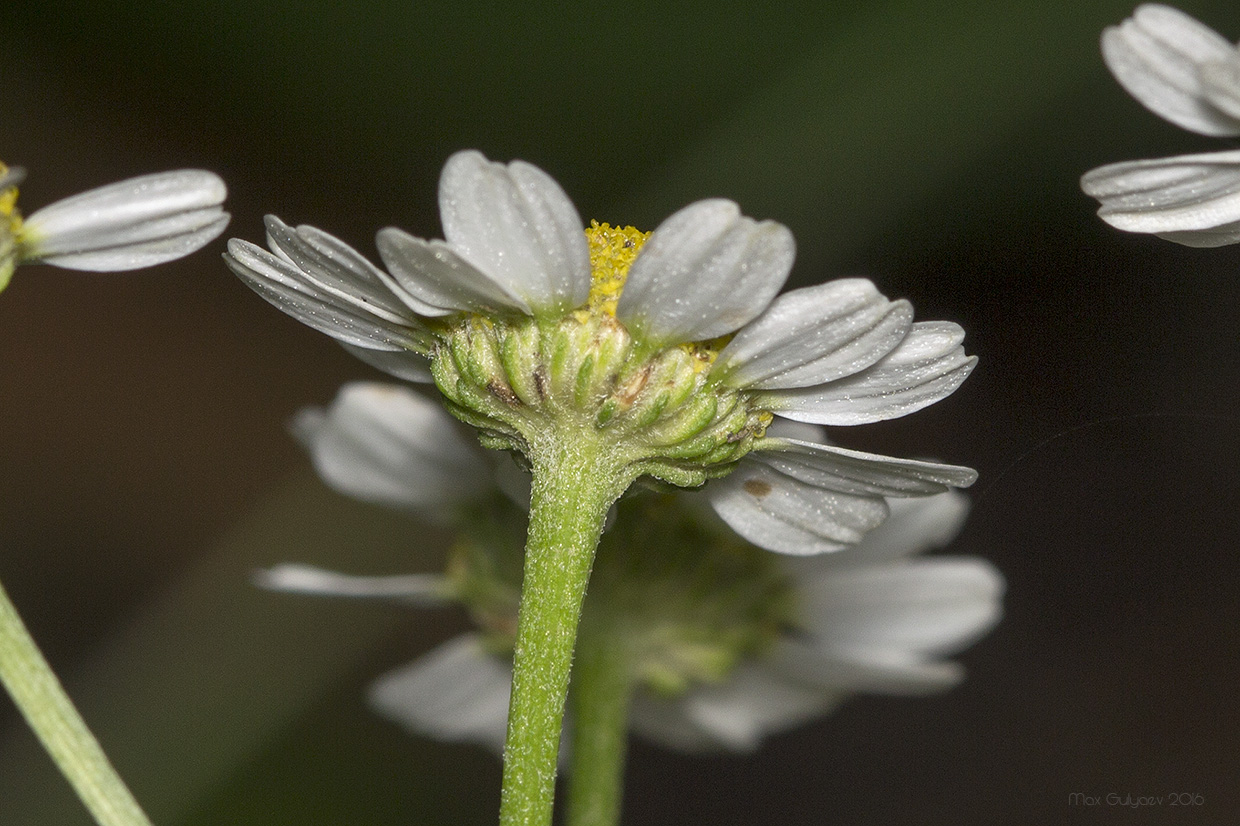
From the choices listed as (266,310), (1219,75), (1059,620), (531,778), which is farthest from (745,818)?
(1219,75)

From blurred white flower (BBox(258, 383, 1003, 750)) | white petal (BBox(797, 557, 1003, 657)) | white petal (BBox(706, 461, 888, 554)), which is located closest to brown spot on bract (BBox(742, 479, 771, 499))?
white petal (BBox(706, 461, 888, 554))

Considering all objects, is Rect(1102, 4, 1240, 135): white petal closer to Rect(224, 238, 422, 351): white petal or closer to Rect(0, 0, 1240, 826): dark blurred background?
Rect(224, 238, 422, 351): white petal

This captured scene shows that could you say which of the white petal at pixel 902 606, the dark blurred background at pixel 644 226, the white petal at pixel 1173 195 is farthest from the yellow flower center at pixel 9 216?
the dark blurred background at pixel 644 226

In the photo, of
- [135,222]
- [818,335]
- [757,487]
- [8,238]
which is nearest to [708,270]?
[818,335]

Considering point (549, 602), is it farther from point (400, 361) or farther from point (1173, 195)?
point (1173, 195)

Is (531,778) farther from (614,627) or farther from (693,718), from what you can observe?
(693,718)
